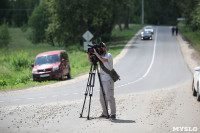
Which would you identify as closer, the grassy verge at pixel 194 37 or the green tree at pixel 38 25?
the grassy verge at pixel 194 37

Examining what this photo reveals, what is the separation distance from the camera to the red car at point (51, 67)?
26.6 metres

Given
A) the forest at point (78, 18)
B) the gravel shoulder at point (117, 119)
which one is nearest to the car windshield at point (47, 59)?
the gravel shoulder at point (117, 119)

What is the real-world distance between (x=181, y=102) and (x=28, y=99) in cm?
582

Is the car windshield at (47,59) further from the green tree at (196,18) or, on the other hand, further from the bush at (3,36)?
the bush at (3,36)

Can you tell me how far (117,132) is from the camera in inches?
364

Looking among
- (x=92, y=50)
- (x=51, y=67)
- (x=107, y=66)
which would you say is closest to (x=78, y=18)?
(x=51, y=67)

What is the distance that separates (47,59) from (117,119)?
56.9ft

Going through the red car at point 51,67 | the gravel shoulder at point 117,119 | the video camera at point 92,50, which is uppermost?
the video camera at point 92,50

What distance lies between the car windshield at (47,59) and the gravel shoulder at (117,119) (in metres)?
11.8

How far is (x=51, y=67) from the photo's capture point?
26750 mm

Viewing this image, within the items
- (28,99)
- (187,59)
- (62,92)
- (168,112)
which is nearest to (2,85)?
(62,92)

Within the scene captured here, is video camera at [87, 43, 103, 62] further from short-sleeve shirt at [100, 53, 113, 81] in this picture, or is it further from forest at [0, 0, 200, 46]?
forest at [0, 0, 200, 46]

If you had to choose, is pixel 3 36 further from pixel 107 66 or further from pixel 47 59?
pixel 107 66

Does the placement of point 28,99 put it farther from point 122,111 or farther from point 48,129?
point 48,129
